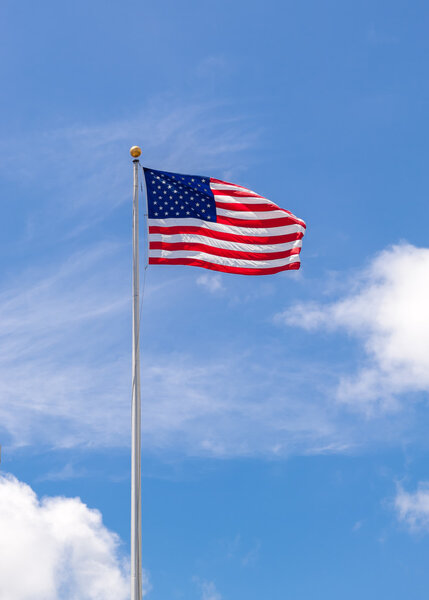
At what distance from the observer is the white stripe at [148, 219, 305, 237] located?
27844mm

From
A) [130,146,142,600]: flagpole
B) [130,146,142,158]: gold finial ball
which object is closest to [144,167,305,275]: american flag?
[130,146,142,600]: flagpole

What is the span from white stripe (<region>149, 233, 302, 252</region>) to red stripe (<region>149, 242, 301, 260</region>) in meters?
0.11

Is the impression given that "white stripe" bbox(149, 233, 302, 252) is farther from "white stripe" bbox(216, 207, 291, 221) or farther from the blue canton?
"white stripe" bbox(216, 207, 291, 221)

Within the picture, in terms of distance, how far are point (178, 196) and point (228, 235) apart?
2289mm

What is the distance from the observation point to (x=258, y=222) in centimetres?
2977

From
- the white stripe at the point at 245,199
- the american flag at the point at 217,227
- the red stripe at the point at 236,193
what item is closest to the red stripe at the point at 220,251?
the american flag at the point at 217,227

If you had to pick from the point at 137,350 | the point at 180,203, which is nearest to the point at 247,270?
the point at 180,203

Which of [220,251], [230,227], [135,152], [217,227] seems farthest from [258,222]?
[135,152]

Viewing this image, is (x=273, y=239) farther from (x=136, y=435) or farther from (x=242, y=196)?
(x=136, y=435)

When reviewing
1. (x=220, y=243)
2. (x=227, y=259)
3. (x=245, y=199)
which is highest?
(x=245, y=199)

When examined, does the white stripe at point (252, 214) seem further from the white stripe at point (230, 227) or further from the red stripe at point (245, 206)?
the white stripe at point (230, 227)

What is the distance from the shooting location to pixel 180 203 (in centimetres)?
2844

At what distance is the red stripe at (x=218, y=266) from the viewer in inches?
1073

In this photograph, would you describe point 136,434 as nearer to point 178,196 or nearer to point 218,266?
point 218,266
